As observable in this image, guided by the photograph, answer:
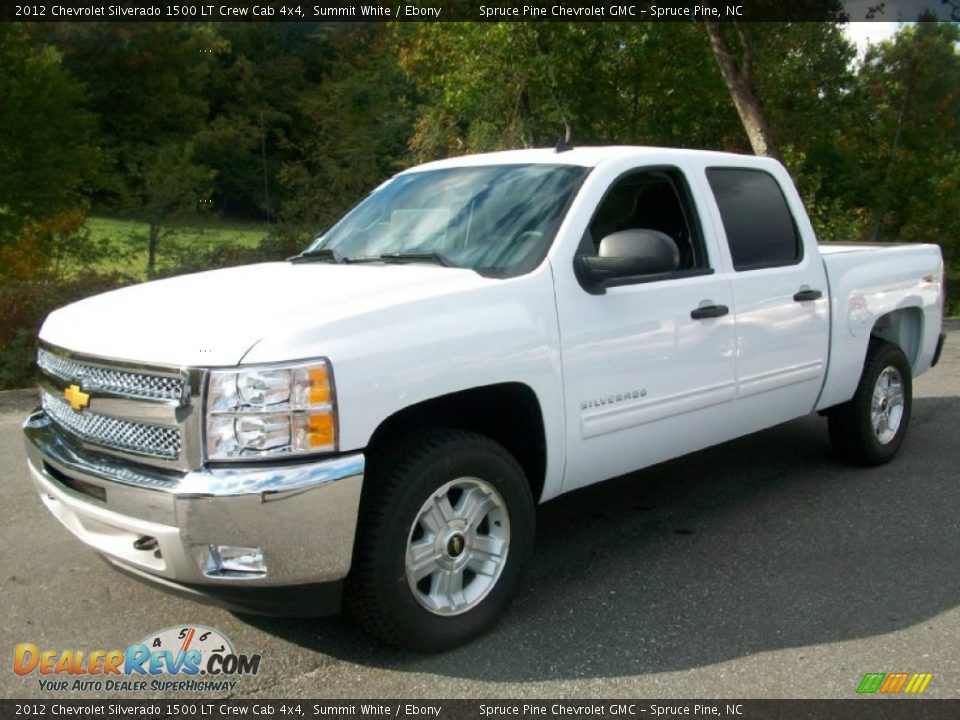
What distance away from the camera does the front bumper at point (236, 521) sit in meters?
3.16

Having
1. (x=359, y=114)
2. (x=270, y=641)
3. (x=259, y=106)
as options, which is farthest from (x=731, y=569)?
(x=259, y=106)

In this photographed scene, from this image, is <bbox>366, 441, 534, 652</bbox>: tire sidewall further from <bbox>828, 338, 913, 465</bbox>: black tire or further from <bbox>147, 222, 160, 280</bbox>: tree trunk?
<bbox>147, 222, 160, 280</bbox>: tree trunk

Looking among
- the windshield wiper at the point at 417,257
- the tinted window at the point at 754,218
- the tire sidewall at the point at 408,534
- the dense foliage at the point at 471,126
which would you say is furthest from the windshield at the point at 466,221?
the dense foliage at the point at 471,126

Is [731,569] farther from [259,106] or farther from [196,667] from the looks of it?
[259,106]

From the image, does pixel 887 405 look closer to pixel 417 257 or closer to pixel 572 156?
pixel 572 156

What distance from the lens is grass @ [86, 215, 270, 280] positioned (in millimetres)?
14359

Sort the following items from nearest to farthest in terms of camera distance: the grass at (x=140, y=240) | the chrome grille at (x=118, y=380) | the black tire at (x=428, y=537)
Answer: the chrome grille at (x=118, y=380), the black tire at (x=428, y=537), the grass at (x=140, y=240)

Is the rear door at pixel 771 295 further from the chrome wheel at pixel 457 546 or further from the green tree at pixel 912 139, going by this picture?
the green tree at pixel 912 139

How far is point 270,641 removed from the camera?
12.5 ft

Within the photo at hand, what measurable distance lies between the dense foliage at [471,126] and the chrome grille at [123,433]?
6425mm

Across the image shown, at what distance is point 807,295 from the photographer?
5383mm

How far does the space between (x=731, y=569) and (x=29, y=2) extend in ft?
49.2

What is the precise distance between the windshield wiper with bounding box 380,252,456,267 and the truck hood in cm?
6

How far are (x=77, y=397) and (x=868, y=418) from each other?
4718 mm
